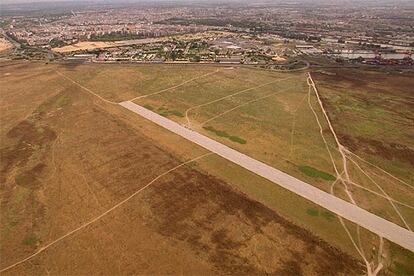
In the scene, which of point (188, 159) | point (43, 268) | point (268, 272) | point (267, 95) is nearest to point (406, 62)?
point (267, 95)

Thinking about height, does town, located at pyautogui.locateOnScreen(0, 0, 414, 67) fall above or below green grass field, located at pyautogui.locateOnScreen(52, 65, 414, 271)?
below

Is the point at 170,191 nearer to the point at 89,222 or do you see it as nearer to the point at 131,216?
the point at 131,216

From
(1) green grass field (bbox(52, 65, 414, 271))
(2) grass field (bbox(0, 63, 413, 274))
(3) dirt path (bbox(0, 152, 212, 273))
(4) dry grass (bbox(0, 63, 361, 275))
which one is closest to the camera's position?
(4) dry grass (bbox(0, 63, 361, 275))

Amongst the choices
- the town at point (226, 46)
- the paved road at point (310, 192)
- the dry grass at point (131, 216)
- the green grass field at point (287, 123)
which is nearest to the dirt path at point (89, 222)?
the dry grass at point (131, 216)

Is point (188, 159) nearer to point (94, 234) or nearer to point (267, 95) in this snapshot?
point (94, 234)

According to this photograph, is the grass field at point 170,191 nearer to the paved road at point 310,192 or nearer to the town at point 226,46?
the paved road at point 310,192

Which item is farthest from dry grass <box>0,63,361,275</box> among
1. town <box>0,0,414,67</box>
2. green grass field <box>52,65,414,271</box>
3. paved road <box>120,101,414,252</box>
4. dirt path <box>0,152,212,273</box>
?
town <box>0,0,414,67</box>

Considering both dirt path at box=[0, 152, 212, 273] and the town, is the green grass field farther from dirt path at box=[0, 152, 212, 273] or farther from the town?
the town
